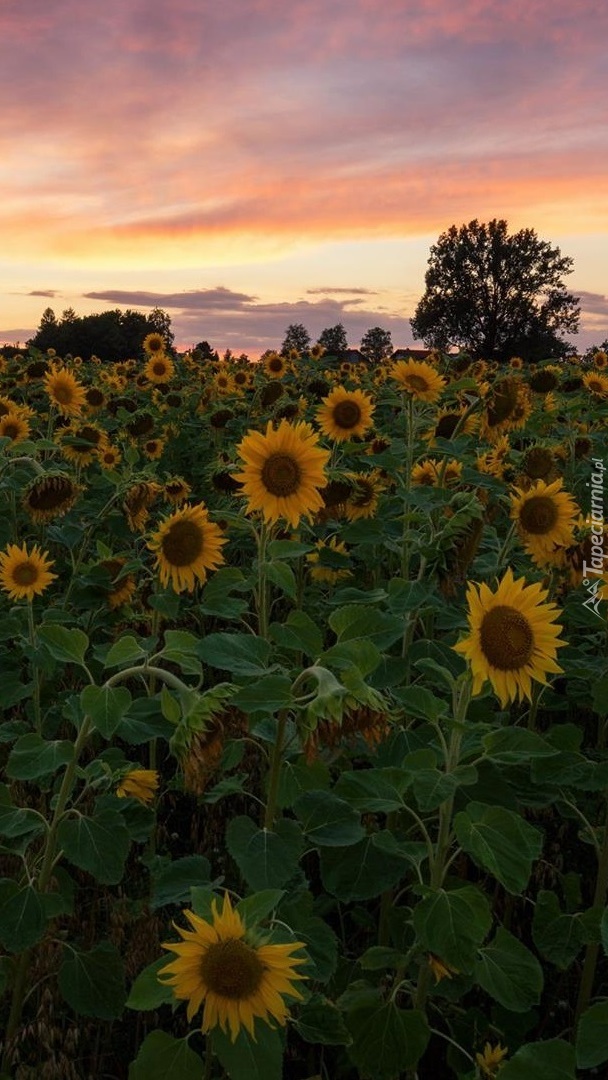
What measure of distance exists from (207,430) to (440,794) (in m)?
7.03

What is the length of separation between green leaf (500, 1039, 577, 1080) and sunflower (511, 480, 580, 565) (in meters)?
1.99

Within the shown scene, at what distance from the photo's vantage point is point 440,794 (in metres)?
1.89

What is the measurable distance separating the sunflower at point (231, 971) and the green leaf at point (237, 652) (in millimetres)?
463

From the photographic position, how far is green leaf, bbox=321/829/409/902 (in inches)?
83.6

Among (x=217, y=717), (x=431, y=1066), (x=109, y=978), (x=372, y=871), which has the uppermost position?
(x=217, y=717)

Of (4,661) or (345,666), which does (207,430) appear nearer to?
(4,661)

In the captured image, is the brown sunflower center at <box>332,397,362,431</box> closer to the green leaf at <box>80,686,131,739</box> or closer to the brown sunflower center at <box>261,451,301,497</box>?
the brown sunflower center at <box>261,451,301,497</box>

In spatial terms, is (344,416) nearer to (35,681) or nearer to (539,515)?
(539,515)

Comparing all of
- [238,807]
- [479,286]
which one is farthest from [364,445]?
[479,286]

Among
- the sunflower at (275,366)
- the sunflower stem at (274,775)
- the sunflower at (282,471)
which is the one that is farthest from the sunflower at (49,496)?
the sunflower at (275,366)

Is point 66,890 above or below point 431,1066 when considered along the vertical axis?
above

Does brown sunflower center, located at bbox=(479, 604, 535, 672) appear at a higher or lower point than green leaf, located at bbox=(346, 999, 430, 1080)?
higher

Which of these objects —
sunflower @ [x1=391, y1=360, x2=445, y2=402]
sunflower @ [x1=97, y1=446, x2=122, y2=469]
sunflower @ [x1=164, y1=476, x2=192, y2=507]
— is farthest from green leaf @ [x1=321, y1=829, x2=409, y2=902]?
sunflower @ [x1=97, y1=446, x2=122, y2=469]

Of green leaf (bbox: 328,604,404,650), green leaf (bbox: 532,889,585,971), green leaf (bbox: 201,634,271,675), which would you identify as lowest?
green leaf (bbox: 532,889,585,971)
